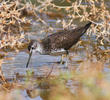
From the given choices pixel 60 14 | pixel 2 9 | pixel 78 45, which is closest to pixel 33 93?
pixel 2 9

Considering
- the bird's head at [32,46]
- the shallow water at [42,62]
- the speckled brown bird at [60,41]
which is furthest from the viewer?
the speckled brown bird at [60,41]

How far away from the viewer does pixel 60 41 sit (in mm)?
9859

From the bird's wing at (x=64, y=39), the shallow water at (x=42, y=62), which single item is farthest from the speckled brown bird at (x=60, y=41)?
the shallow water at (x=42, y=62)

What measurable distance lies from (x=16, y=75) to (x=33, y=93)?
1041mm

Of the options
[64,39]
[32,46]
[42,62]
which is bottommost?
[42,62]

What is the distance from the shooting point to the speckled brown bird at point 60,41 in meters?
9.79

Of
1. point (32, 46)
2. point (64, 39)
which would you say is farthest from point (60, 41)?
point (32, 46)

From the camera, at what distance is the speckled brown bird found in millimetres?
9789

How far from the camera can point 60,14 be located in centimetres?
1348

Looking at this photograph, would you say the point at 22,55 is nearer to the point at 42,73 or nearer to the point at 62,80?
the point at 42,73

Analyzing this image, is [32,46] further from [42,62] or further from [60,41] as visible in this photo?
[60,41]

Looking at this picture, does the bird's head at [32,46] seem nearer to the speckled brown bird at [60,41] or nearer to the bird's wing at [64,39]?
the speckled brown bird at [60,41]

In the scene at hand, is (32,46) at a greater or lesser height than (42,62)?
greater

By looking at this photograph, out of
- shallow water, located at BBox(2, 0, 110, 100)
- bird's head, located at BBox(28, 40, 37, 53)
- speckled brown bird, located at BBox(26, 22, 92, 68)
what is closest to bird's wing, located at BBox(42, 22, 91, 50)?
speckled brown bird, located at BBox(26, 22, 92, 68)
